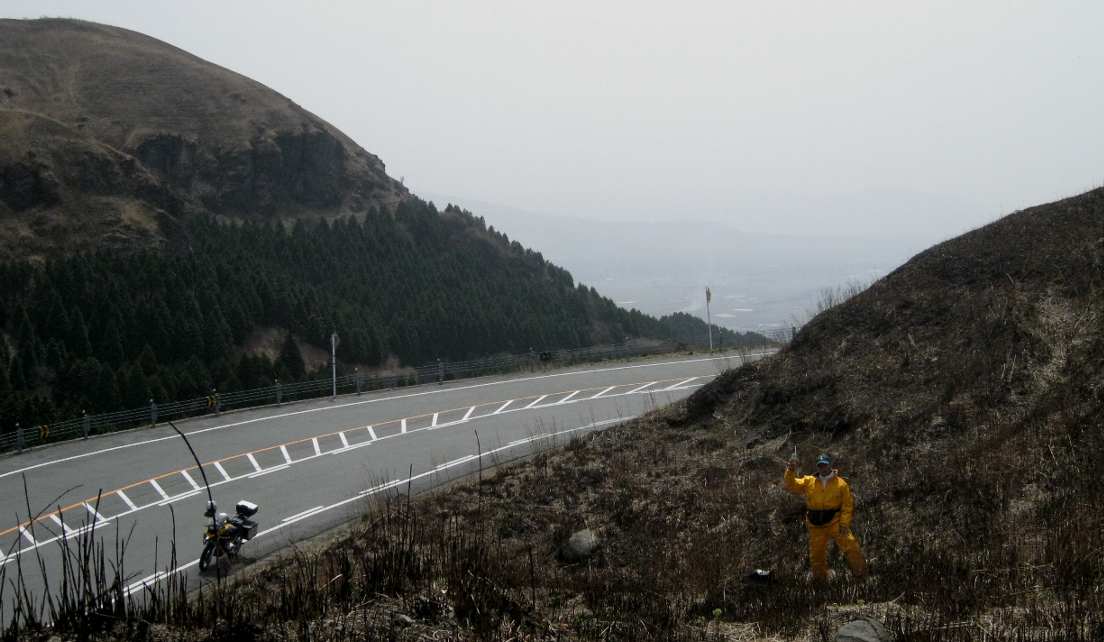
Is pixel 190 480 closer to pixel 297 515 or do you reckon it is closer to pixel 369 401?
pixel 297 515

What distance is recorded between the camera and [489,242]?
320ft

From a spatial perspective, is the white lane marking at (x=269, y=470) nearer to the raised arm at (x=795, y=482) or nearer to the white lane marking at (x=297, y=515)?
the white lane marking at (x=297, y=515)

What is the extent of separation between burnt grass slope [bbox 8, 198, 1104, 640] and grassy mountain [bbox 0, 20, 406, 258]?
5503cm

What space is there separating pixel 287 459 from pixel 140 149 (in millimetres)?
71383

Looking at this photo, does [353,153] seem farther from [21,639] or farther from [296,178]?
[21,639]

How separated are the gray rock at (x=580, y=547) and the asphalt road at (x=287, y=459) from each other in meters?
2.67

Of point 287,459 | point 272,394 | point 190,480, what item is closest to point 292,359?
point 272,394

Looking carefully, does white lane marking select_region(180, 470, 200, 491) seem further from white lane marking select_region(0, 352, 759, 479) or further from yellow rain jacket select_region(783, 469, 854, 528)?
yellow rain jacket select_region(783, 469, 854, 528)

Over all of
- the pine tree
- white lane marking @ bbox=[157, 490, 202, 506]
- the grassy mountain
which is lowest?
white lane marking @ bbox=[157, 490, 202, 506]

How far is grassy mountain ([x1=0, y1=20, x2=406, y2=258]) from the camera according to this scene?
62750 millimetres

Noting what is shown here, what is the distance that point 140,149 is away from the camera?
8206cm

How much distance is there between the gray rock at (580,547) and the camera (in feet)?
35.7

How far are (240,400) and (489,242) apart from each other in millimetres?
68017

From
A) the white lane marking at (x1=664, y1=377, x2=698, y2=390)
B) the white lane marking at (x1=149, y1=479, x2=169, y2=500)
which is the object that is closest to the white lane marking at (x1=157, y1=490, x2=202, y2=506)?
the white lane marking at (x1=149, y1=479, x2=169, y2=500)
